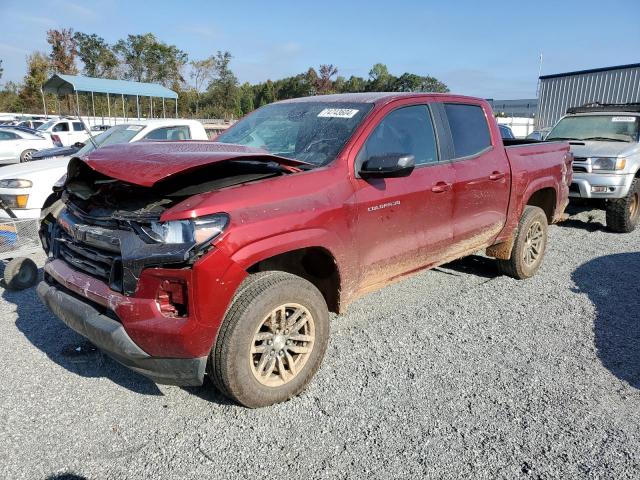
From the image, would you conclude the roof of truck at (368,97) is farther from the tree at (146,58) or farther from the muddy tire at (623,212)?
the tree at (146,58)

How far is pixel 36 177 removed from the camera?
19.9ft

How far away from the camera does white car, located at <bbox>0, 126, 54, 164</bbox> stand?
17203mm

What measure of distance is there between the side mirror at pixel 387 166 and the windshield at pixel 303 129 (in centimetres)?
24

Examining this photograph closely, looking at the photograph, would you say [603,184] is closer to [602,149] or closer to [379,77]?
[602,149]

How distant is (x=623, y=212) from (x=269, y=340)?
7.01 m

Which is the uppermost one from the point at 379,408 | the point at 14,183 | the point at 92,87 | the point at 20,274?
the point at 92,87

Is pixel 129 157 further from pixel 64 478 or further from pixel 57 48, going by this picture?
pixel 57 48

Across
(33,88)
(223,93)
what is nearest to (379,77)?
(223,93)

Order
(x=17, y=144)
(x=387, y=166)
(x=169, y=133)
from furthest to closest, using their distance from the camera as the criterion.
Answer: (x=17, y=144) → (x=169, y=133) → (x=387, y=166)

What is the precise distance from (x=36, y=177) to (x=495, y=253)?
5542 mm

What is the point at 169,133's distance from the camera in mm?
7934

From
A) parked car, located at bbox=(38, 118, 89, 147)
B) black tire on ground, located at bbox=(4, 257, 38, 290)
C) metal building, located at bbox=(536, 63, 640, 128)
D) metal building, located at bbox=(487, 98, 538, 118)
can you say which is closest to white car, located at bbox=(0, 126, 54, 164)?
parked car, located at bbox=(38, 118, 89, 147)

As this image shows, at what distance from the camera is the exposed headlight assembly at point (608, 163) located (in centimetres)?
750

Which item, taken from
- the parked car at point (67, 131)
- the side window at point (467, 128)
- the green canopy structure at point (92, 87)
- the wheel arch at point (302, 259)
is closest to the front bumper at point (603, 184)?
the side window at point (467, 128)
